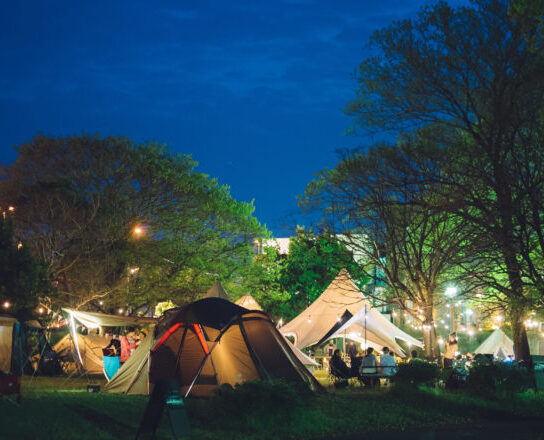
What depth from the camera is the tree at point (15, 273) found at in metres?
17.0

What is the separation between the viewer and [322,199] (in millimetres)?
20344

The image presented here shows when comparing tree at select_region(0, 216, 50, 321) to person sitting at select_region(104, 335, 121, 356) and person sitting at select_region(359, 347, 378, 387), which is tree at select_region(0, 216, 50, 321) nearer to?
person sitting at select_region(104, 335, 121, 356)

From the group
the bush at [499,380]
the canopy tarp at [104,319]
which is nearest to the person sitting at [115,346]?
the canopy tarp at [104,319]

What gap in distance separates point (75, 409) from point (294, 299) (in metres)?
32.4

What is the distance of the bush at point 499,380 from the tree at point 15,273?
41.0 feet

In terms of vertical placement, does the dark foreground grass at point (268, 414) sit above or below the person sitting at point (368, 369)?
below

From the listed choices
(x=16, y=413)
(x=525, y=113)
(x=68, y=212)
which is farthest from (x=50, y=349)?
(x=525, y=113)

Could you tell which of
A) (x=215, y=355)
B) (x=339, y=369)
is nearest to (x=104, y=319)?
(x=215, y=355)

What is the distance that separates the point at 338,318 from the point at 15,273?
1250cm

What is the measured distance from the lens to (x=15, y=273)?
17.1m

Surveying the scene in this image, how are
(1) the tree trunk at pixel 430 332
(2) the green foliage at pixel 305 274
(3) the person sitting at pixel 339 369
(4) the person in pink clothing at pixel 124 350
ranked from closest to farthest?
(3) the person sitting at pixel 339 369 → (4) the person in pink clothing at pixel 124 350 → (1) the tree trunk at pixel 430 332 → (2) the green foliage at pixel 305 274

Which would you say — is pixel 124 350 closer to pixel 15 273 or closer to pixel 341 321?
pixel 15 273

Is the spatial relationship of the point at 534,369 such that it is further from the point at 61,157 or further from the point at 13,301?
the point at 61,157

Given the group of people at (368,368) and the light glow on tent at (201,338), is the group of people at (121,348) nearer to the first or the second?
the light glow on tent at (201,338)
